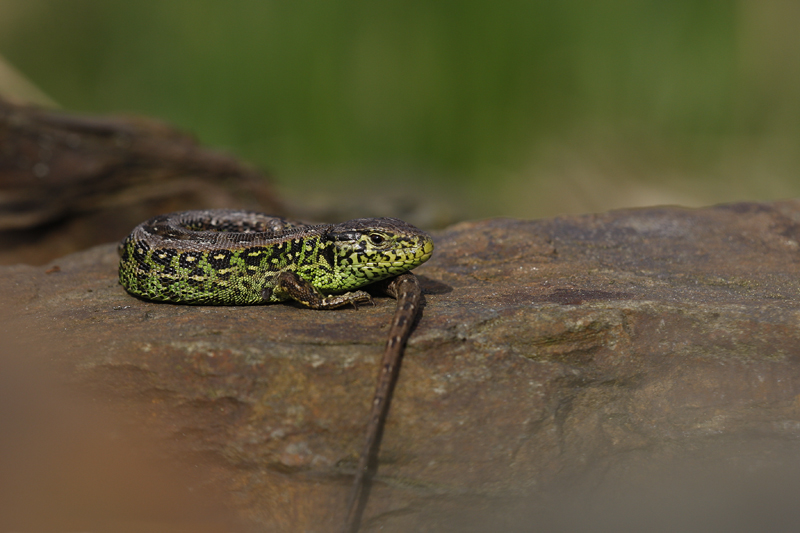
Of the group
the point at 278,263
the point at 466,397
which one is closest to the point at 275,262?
the point at 278,263

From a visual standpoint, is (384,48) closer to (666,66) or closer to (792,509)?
(666,66)

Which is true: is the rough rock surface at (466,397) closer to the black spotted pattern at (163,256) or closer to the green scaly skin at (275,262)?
the green scaly skin at (275,262)

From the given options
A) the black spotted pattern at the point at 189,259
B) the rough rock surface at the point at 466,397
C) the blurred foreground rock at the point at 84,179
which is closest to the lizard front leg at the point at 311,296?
the rough rock surface at the point at 466,397

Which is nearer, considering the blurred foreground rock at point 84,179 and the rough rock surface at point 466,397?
the rough rock surface at point 466,397

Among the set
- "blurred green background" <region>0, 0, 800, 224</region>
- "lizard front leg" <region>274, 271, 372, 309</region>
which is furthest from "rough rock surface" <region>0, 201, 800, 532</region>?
"blurred green background" <region>0, 0, 800, 224</region>

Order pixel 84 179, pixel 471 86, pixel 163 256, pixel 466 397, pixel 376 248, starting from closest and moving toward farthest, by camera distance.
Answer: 1. pixel 466 397
2. pixel 376 248
3. pixel 163 256
4. pixel 84 179
5. pixel 471 86

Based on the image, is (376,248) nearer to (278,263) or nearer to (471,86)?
(278,263)

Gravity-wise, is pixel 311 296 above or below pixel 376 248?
below

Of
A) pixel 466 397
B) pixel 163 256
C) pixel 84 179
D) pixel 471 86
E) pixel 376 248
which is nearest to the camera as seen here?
pixel 466 397
